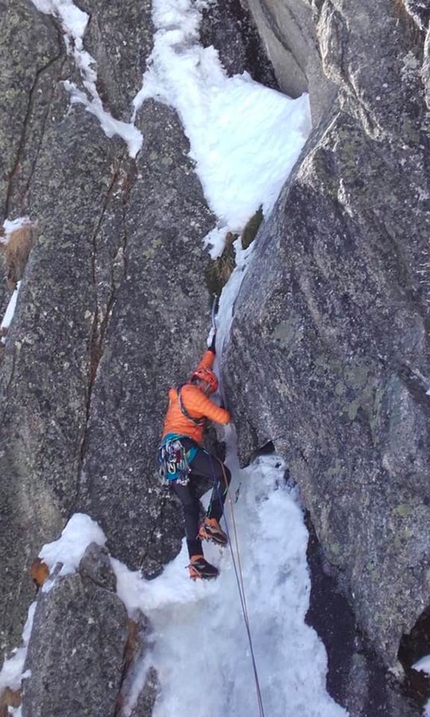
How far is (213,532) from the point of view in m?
10.1

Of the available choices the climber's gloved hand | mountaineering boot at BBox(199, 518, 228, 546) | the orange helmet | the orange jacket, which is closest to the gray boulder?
mountaineering boot at BBox(199, 518, 228, 546)

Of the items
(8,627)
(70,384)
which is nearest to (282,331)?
(70,384)

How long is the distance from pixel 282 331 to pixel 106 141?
545cm

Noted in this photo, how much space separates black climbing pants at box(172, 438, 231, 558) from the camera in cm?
1033

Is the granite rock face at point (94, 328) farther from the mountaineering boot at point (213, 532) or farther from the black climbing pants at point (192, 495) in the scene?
the mountaineering boot at point (213, 532)

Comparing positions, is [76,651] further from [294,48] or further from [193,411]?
[294,48]

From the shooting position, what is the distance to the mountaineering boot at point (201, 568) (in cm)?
1015

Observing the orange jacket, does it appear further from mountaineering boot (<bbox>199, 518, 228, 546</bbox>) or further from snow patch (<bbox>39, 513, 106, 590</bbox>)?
snow patch (<bbox>39, 513, 106, 590</bbox>)

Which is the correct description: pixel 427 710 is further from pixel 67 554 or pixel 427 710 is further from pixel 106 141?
pixel 106 141

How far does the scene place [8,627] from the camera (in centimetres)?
1095

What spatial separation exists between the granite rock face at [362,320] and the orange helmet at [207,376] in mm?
980

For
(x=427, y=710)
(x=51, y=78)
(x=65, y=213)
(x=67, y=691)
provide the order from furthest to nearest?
1. (x=51, y=78)
2. (x=65, y=213)
3. (x=67, y=691)
4. (x=427, y=710)

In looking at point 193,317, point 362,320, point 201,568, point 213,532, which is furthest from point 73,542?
point 362,320

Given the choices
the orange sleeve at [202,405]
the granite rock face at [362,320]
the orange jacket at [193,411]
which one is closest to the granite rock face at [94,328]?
the orange jacket at [193,411]
